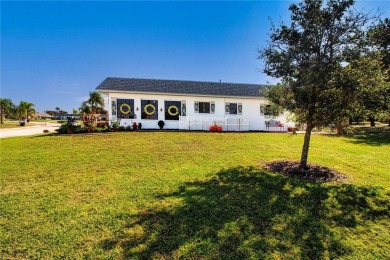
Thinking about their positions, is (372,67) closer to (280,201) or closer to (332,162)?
(332,162)

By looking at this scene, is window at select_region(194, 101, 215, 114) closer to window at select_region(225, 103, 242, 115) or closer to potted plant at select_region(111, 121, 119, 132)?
window at select_region(225, 103, 242, 115)

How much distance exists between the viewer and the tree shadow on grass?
3268mm

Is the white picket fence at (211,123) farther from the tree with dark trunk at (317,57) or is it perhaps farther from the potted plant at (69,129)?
the tree with dark trunk at (317,57)

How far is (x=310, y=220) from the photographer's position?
13.6 feet

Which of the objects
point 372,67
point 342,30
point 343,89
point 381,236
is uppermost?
point 342,30

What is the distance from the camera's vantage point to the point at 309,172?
695 cm

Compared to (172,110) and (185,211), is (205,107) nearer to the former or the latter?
(172,110)

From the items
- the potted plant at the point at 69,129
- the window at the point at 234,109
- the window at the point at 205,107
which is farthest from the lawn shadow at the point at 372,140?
the potted plant at the point at 69,129

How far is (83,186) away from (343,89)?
8.16 meters

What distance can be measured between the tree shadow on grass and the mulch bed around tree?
2.34 feet

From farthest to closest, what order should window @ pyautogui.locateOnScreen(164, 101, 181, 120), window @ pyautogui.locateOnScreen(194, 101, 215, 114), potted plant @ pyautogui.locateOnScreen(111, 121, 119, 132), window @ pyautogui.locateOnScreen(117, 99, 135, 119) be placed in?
window @ pyautogui.locateOnScreen(194, 101, 215, 114) → window @ pyautogui.locateOnScreen(164, 101, 181, 120) → window @ pyautogui.locateOnScreen(117, 99, 135, 119) → potted plant @ pyautogui.locateOnScreen(111, 121, 119, 132)

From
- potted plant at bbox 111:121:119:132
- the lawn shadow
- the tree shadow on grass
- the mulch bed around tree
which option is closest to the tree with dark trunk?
the mulch bed around tree

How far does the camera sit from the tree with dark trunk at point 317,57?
6164 mm

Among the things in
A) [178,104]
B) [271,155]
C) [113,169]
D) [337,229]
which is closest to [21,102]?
[178,104]
